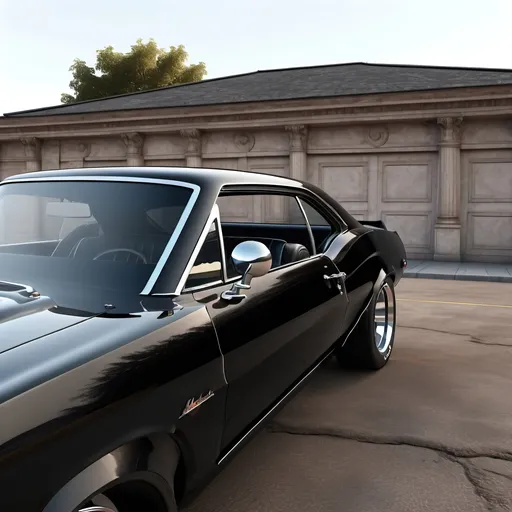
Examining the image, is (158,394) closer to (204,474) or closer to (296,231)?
(204,474)

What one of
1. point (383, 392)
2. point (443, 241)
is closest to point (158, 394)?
point (383, 392)

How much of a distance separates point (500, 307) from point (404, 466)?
5.53m

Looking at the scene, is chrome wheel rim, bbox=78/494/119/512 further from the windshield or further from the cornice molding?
the cornice molding

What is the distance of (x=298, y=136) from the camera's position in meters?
15.2

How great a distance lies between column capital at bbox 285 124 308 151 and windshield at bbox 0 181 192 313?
12.7 m

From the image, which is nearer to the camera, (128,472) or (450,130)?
(128,472)

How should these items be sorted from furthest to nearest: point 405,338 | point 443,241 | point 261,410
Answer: point 443,241, point 405,338, point 261,410

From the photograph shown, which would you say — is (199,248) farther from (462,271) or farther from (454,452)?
(462,271)

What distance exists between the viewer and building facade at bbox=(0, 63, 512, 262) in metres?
13.9

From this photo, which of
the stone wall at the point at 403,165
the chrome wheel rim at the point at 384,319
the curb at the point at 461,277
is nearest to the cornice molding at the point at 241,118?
the stone wall at the point at 403,165

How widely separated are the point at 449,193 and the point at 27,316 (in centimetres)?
1355

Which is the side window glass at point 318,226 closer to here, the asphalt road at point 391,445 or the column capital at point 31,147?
the asphalt road at point 391,445

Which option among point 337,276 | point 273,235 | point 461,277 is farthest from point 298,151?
point 337,276

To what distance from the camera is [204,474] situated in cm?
190
